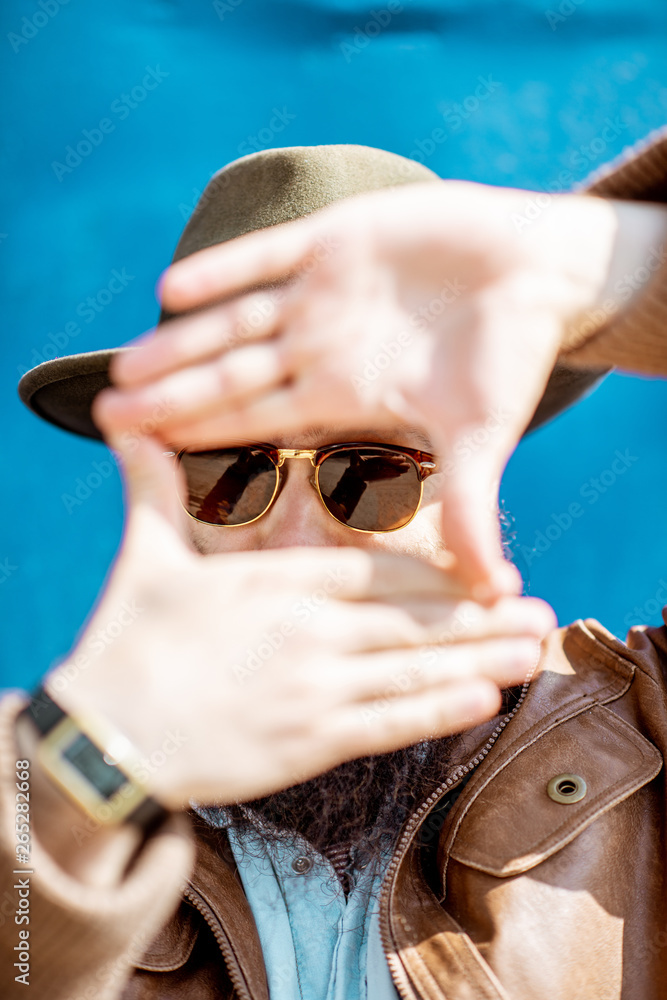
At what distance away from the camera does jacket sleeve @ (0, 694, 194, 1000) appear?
2.56ft

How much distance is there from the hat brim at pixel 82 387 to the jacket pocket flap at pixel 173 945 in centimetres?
119

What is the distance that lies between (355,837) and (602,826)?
476 mm

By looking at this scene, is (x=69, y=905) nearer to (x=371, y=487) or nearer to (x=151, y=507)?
(x=151, y=507)

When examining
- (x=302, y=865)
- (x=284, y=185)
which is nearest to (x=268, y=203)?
(x=284, y=185)

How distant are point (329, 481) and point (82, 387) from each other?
79cm

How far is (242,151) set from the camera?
2.22 m

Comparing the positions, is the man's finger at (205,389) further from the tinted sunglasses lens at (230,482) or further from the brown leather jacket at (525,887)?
the brown leather jacket at (525,887)

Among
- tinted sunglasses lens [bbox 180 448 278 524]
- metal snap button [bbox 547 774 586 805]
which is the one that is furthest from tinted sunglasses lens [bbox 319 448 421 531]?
metal snap button [bbox 547 774 586 805]

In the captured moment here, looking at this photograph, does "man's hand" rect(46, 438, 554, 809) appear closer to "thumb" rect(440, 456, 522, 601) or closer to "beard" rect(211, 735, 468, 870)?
"thumb" rect(440, 456, 522, 601)

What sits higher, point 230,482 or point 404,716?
point 230,482

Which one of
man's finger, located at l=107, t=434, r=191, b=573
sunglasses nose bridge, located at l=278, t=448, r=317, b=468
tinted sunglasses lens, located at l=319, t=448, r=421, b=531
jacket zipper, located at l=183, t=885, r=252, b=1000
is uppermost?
man's finger, located at l=107, t=434, r=191, b=573

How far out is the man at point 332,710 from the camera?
73 cm

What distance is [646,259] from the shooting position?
861 mm

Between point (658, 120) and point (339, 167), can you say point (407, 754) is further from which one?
point (658, 120)
